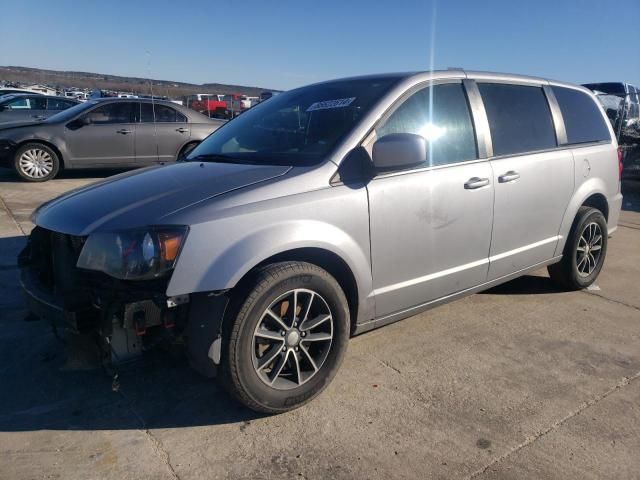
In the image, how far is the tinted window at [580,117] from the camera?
4543 millimetres

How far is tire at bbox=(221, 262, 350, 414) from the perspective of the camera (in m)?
2.58

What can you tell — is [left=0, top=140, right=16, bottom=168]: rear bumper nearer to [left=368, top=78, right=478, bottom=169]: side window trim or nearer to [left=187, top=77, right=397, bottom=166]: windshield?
[left=187, top=77, right=397, bottom=166]: windshield

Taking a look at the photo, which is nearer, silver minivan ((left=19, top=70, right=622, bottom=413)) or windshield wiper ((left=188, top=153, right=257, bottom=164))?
silver minivan ((left=19, top=70, right=622, bottom=413))

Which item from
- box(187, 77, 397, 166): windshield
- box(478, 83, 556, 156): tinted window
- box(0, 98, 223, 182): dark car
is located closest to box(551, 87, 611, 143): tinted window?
box(478, 83, 556, 156): tinted window

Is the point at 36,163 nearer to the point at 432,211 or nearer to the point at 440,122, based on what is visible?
the point at 440,122

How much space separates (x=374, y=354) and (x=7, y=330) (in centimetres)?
258

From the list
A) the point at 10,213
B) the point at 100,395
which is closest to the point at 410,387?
the point at 100,395

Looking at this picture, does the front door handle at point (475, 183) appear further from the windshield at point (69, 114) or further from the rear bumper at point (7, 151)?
the rear bumper at point (7, 151)

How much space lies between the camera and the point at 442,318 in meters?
4.18

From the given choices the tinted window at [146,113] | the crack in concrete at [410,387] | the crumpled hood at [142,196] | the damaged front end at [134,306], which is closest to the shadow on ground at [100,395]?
the damaged front end at [134,306]

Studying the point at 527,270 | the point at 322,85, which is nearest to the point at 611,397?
the point at 527,270

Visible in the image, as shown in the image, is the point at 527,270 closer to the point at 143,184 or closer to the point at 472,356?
the point at 472,356

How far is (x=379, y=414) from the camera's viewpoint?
287 centimetres

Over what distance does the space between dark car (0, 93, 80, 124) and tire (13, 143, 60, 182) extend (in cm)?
468
